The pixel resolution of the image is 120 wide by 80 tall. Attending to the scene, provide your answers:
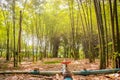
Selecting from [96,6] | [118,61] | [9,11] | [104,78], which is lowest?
[104,78]

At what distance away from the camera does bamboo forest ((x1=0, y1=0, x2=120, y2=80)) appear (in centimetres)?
670

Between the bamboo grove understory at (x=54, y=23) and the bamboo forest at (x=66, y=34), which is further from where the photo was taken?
the bamboo grove understory at (x=54, y=23)

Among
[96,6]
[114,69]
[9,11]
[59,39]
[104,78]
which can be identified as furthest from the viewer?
[59,39]

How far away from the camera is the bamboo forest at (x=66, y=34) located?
6695mm

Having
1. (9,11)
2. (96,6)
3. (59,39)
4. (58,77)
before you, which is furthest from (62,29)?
(58,77)

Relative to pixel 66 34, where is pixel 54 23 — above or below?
above

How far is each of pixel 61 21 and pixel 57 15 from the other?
101 cm

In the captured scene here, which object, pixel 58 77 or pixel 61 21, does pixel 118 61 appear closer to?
pixel 58 77

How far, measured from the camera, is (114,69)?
21.7 feet

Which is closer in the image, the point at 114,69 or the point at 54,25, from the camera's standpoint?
the point at 114,69

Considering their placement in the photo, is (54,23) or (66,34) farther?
(66,34)

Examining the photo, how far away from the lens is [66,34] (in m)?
27.0

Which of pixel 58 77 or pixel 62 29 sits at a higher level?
pixel 62 29

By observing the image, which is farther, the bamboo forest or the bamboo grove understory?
the bamboo grove understory
